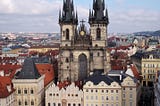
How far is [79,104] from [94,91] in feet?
17.0

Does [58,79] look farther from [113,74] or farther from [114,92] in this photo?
[114,92]

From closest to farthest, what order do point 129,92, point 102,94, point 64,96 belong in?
point 102,94, point 129,92, point 64,96

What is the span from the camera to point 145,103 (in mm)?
108625

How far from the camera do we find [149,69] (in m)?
136

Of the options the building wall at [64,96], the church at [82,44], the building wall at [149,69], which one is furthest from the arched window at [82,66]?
the building wall at [149,69]

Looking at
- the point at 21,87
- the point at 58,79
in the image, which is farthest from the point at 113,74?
the point at 21,87

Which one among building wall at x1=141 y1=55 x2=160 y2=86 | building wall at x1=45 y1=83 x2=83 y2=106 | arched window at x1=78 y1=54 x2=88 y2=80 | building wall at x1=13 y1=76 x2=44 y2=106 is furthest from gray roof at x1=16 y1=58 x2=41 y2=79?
building wall at x1=141 y1=55 x2=160 y2=86

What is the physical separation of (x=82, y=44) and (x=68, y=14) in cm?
1008

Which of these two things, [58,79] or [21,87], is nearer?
[21,87]

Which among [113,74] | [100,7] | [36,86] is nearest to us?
[36,86]

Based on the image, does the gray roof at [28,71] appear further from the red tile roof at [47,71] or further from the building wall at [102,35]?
the building wall at [102,35]

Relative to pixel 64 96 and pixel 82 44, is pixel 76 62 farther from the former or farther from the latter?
pixel 64 96

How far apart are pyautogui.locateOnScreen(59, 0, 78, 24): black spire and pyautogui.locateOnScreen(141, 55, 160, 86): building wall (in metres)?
32.8

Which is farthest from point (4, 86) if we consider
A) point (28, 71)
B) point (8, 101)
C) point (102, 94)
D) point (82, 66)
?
point (82, 66)
